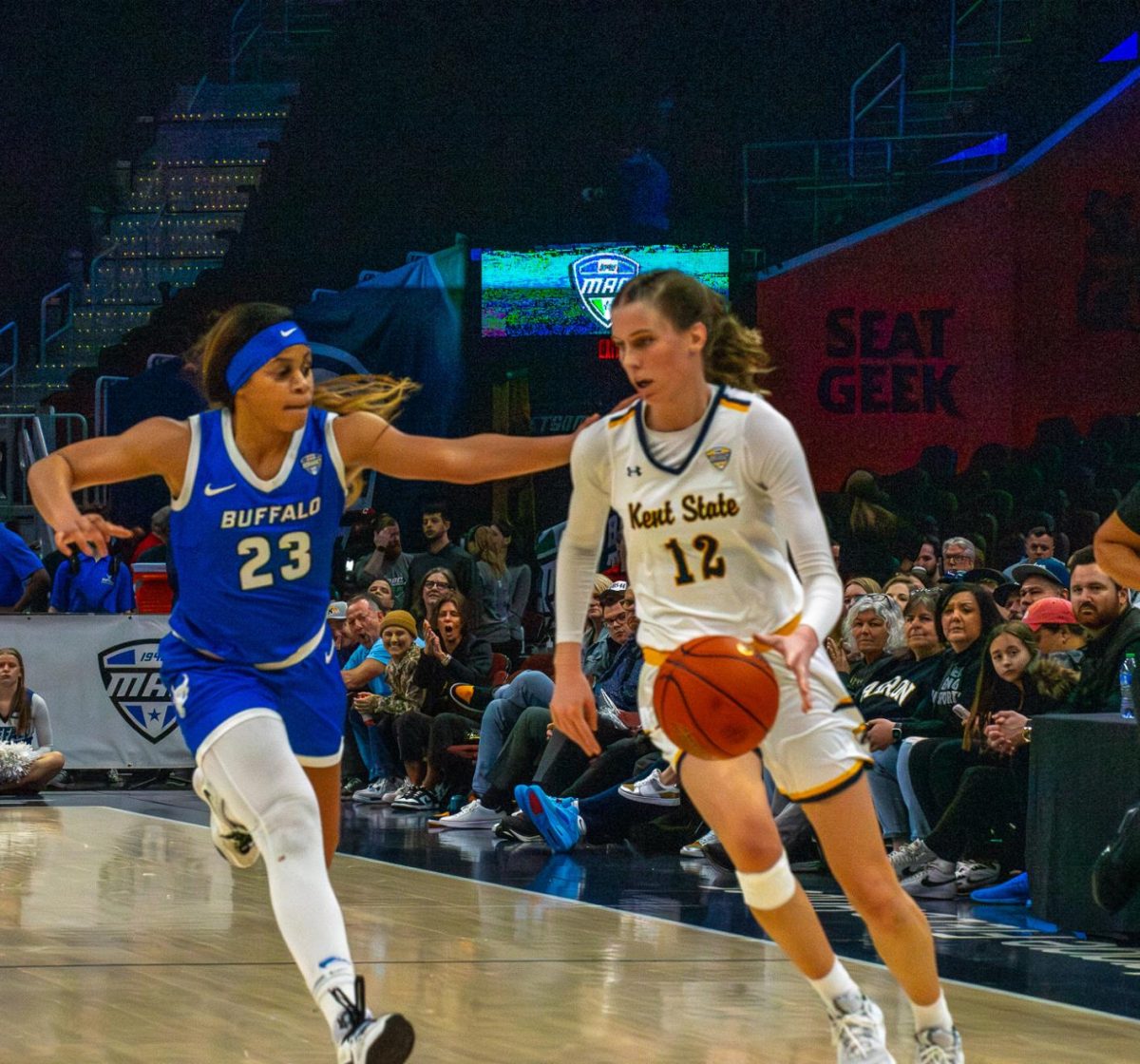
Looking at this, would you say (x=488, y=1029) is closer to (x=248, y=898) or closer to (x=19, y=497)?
(x=248, y=898)

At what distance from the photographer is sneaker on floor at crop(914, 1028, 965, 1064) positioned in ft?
12.8

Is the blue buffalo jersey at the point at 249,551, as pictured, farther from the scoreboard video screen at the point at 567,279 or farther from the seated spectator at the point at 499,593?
the scoreboard video screen at the point at 567,279

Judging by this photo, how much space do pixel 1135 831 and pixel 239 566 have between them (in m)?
2.04

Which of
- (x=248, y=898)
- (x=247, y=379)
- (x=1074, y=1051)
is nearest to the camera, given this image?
(x=247, y=379)

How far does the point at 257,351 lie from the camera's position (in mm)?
4199

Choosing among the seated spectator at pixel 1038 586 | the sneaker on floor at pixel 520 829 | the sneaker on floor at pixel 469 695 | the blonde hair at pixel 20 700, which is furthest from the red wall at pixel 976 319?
the seated spectator at pixel 1038 586

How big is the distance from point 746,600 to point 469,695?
6.85 metres

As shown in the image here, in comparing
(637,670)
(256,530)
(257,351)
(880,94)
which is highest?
(880,94)

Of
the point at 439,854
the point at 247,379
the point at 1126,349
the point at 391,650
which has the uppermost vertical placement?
the point at 1126,349

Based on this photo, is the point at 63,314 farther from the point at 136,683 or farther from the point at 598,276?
the point at 136,683

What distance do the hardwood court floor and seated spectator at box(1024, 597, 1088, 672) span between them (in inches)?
77.4

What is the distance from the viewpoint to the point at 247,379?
420 centimetres

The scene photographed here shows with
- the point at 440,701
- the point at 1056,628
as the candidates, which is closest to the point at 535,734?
the point at 440,701

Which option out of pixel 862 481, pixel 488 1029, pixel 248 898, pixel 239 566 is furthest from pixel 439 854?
pixel 862 481
